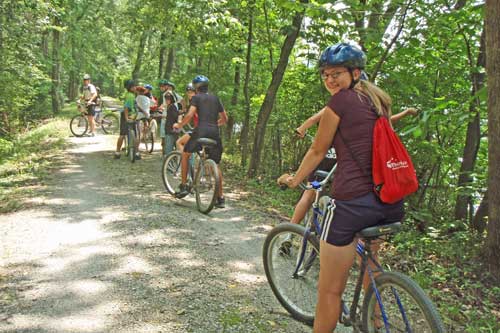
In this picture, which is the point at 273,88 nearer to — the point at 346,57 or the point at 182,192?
the point at 182,192

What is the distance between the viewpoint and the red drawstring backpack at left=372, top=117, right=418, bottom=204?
259cm

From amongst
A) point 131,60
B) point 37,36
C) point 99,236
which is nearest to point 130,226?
point 99,236

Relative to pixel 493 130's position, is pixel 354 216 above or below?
below

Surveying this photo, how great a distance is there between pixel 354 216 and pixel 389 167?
0.38 m

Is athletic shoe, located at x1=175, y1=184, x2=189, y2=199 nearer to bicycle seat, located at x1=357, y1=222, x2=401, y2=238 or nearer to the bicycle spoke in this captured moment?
the bicycle spoke

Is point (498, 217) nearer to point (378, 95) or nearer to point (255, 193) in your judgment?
point (378, 95)

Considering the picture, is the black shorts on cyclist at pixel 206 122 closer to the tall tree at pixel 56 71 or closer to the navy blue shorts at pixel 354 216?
the navy blue shorts at pixel 354 216

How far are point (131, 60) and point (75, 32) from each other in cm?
2179

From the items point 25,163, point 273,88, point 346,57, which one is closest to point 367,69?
point 273,88

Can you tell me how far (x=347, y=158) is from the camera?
2750 millimetres

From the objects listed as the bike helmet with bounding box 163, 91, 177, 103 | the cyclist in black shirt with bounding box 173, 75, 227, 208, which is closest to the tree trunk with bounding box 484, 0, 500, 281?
the cyclist in black shirt with bounding box 173, 75, 227, 208

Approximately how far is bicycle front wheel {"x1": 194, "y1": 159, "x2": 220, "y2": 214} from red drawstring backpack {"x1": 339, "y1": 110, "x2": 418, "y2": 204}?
16.2 feet

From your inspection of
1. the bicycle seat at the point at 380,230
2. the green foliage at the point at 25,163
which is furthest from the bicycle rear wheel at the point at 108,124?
the bicycle seat at the point at 380,230

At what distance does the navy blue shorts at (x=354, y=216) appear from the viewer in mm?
2719
